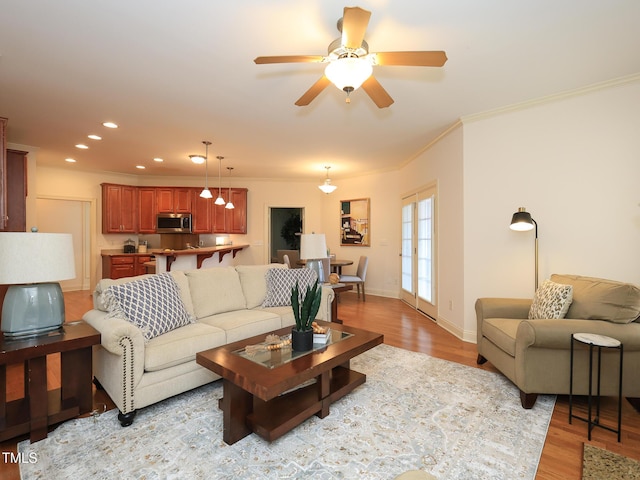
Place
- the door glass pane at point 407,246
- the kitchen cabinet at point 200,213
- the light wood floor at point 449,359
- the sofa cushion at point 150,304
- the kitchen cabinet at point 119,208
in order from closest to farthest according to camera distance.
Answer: the light wood floor at point 449,359
the sofa cushion at point 150,304
the door glass pane at point 407,246
the kitchen cabinet at point 119,208
the kitchen cabinet at point 200,213

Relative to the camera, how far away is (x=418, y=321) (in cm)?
472

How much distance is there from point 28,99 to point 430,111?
427cm

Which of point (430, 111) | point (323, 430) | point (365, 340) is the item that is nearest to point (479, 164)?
point (430, 111)

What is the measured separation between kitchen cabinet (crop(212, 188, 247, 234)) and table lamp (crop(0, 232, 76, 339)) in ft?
17.2

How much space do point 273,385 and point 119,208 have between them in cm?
674

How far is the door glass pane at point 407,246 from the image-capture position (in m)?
5.79

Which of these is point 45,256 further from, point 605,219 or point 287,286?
point 605,219

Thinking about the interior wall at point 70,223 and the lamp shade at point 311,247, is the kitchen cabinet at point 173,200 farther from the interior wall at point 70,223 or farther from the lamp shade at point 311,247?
the lamp shade at point 311,247

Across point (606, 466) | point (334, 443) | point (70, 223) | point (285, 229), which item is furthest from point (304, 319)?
point (285, 229)

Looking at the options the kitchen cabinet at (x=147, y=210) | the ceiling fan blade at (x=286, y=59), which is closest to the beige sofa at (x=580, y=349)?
the ceiling fan blade at (x=286, y=59)

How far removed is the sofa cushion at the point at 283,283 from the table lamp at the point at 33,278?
180 cm

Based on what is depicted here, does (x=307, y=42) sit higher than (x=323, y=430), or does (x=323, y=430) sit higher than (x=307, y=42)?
(x=307, y=42)

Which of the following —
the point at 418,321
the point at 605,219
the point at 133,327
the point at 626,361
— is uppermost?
the point at 605,219

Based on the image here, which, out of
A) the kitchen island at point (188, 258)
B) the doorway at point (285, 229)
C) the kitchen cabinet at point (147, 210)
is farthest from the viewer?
Answer: the doorway at point (285, 229)
